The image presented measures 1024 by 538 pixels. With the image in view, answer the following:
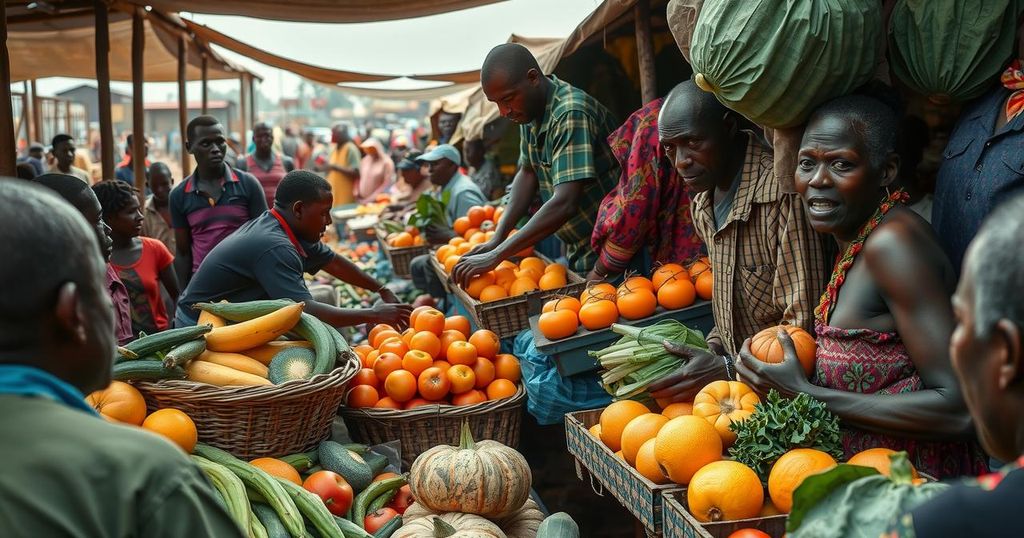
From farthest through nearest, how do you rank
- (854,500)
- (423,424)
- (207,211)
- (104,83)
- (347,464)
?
(104,83), (207,211), (423,424), (347,464), (854,500)

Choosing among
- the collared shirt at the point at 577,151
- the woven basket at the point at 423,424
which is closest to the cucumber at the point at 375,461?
the woven basket at the point at 423,424

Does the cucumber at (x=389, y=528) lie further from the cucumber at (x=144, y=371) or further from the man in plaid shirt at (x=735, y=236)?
the man in plaid shirt at (x=735, y=236)

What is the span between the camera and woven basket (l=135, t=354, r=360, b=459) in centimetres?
370

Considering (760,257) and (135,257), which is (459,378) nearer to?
(760,257)

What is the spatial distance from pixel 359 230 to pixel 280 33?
8.92ft

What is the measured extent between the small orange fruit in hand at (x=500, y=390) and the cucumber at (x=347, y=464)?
88 cm

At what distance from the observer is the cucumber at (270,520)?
328 centimetres

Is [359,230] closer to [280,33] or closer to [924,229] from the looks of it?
[280,33]

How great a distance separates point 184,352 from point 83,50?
10479 millimetres

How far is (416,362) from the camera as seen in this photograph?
4.73m

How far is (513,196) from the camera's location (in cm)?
608

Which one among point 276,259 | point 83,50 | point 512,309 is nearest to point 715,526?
point 512,309

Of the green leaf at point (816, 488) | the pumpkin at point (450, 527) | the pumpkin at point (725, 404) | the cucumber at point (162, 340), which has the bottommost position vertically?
the pumpkin at point (450, 527)

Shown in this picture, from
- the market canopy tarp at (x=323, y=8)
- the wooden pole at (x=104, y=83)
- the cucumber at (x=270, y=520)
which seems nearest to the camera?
the cucumber at (x=270, y=520)
